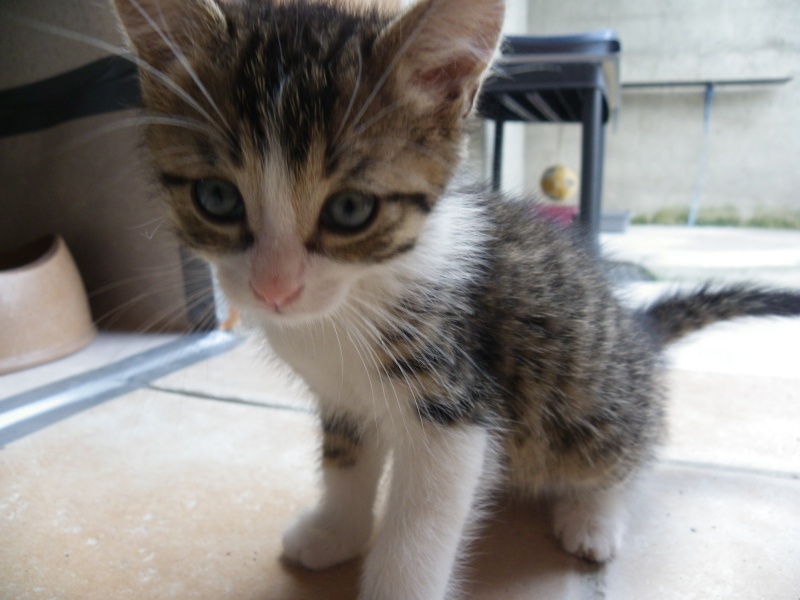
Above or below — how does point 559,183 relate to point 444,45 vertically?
below

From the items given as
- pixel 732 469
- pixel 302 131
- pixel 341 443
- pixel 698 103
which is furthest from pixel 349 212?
pixel 698 103

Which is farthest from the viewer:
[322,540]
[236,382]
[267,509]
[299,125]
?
[236,382]

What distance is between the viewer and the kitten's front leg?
2.32 ft

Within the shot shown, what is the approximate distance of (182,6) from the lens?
2.20 ft

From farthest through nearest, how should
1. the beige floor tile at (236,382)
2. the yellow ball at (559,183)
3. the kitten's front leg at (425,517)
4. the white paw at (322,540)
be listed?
1. the yellow ball at (559,183)
2. the beige floor tile at (236,382)
3. the white paw at (322,540)
4. the kitten's front leg at (425,517)

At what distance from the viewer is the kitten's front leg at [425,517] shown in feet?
2.32

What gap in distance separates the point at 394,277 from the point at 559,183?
8.26 ft

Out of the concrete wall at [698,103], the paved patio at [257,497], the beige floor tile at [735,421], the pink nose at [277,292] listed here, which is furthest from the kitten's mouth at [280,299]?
the concrete wall at [698,103]

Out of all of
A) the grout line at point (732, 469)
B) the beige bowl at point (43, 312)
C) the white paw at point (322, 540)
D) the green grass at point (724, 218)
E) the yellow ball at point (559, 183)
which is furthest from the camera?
the yellow ball at point (559, 183)

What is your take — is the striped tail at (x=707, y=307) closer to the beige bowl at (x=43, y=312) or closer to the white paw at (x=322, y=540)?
the white paw at (x=322, y=540)

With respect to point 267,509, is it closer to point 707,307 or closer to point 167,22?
point 167,22

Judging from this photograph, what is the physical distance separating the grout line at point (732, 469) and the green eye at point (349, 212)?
29.3 inches

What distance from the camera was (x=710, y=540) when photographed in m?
0.88

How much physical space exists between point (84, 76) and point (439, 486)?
5.78 feet
